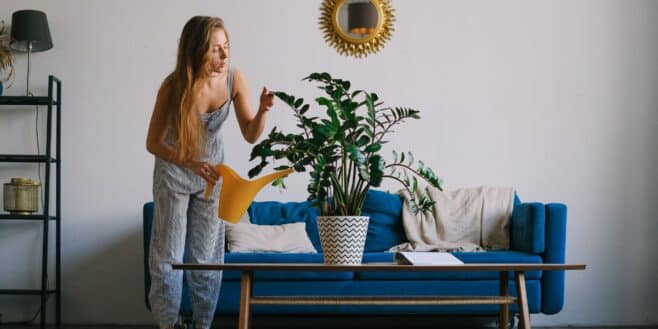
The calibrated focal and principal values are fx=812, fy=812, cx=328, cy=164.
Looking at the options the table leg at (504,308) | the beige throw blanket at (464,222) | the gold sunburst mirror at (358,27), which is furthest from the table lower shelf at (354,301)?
the gold sunburst mirror at (358,27)

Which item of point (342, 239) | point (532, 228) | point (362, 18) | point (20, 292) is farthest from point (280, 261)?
point (362, 18)

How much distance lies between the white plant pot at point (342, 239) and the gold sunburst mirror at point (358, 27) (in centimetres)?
229

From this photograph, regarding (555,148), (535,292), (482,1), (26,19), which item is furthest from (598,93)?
(26,19)

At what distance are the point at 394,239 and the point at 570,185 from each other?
3.51 ft

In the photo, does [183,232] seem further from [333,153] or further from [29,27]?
[29,27]

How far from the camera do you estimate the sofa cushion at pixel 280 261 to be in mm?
3578

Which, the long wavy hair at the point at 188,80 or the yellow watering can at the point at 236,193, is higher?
the long wavy hair at the point at 188,80

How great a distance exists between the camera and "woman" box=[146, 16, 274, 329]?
2439 millimetres

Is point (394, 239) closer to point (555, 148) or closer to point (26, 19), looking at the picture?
point (555, 148)

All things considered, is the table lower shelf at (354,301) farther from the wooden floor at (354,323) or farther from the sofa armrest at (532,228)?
the wooden floor at (354,323)

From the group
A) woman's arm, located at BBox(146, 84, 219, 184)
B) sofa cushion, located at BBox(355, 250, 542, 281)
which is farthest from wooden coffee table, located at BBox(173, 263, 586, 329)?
sofa cushion, located at BBox(355, 250, 542, 281)

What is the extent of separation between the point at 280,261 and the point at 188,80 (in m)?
1.33

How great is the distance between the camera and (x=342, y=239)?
232 cm

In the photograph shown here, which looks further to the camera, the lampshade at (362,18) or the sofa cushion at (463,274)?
the lampshade at (362,18)
